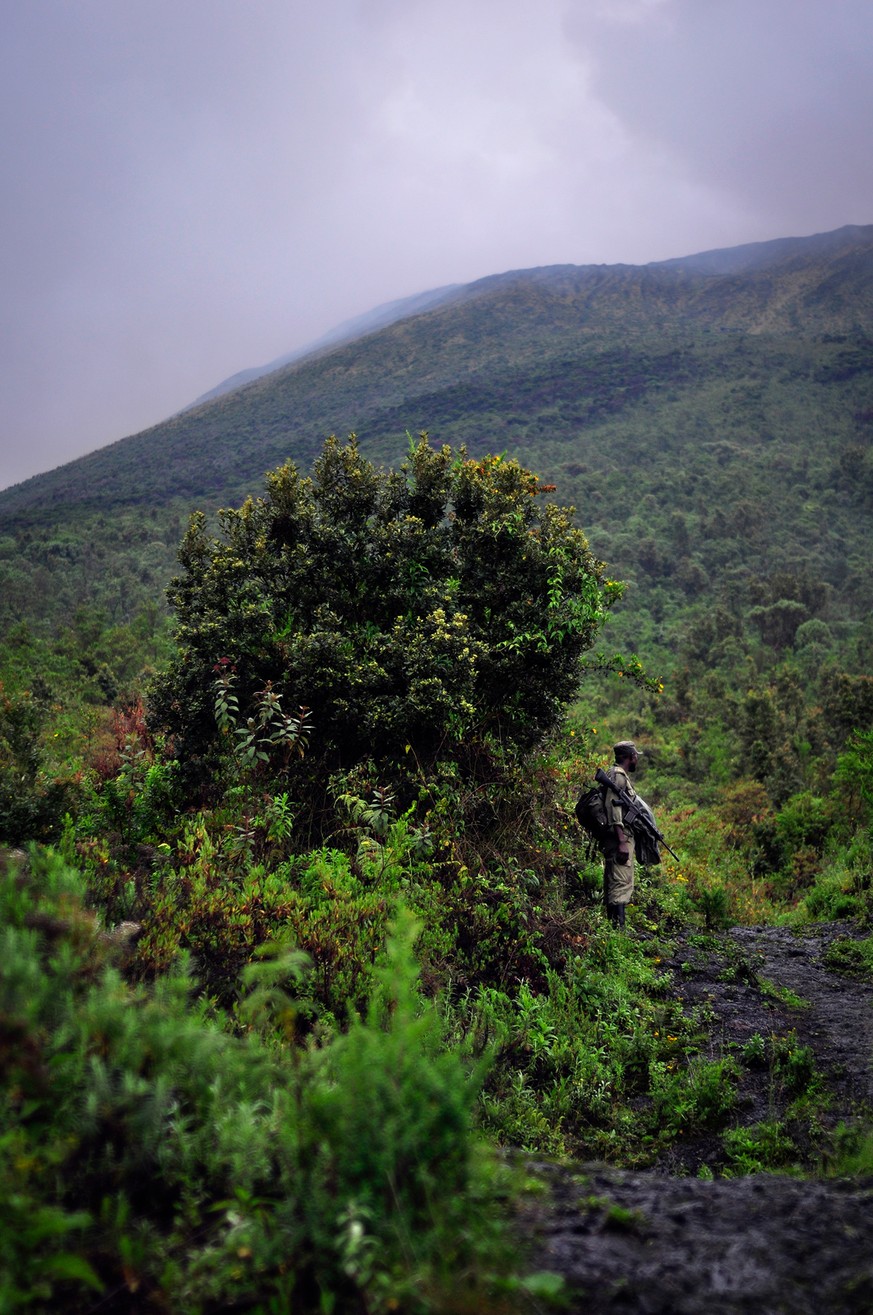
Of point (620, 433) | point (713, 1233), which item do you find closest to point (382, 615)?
point (713, 1233)

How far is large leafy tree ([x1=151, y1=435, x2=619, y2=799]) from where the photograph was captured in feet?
20.1

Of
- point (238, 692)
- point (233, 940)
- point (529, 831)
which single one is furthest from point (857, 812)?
point (233, 940)

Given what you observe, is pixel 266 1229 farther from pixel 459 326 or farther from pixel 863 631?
pixel 459 326

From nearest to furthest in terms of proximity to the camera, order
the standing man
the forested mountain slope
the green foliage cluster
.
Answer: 1. the green foliage cluster
2. the standing man
3. the forested mountain slope

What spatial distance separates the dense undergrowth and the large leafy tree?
0.10 ft

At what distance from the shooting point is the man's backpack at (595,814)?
6363mm

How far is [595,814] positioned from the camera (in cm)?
641

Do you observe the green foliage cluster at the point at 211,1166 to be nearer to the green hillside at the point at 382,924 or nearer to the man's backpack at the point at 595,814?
the green hillside at the point at 382,924

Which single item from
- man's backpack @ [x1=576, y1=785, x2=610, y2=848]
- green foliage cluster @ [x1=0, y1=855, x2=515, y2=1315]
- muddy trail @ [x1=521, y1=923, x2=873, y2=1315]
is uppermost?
green foliage cluster @ [x1=0, y1=855, x2=515, y2=1315]

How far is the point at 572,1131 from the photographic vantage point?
377 cm

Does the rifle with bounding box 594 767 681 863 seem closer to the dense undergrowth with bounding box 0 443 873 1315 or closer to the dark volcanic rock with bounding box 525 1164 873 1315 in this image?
the dense undergrowth with bounding box 0 443 873 1315

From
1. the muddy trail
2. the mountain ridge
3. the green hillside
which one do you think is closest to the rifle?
the green hillside

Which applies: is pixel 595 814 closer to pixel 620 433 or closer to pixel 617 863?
pixel 617 863

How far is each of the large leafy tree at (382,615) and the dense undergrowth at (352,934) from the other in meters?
0.03
